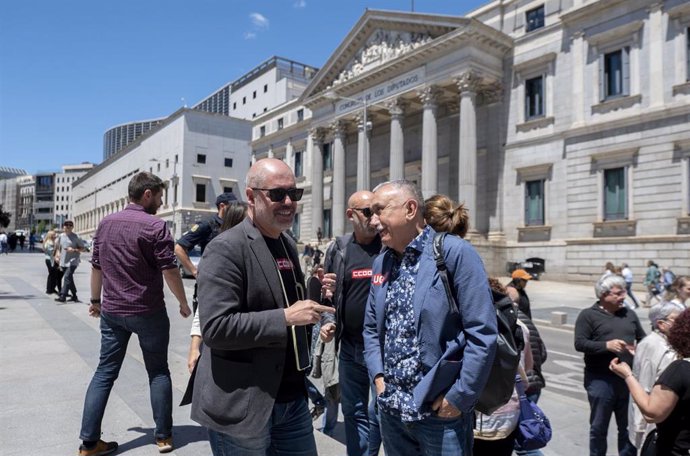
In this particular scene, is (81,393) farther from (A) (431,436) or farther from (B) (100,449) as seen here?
(A) (431,436)

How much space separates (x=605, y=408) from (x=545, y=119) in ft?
83.7

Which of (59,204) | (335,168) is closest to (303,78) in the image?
(335,168)

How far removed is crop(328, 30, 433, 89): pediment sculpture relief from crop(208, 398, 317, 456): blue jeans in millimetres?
31162

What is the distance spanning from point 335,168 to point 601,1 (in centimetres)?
2083

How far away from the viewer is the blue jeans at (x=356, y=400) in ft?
12.3

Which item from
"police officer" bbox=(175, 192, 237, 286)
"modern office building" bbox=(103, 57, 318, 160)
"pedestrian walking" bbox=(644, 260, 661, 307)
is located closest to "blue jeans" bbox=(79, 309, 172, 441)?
"police officer" bbox=(175, 192, 237, 286)

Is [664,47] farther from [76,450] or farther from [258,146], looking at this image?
[258,146]

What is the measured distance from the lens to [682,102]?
70.1ft

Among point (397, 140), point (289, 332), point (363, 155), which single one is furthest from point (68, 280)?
point (397, 140)

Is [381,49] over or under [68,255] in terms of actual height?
over

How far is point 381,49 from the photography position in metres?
34.4

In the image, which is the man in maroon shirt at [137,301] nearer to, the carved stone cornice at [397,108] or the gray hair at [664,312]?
the gray hair at [664,312]

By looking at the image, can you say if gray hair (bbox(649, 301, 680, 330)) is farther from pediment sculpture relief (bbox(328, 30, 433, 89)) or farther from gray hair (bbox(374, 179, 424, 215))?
pediment sculpture relief (bbox(328, 30, 433, 89))

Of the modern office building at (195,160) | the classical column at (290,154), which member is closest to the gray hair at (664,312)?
the classical column at (290,154)
